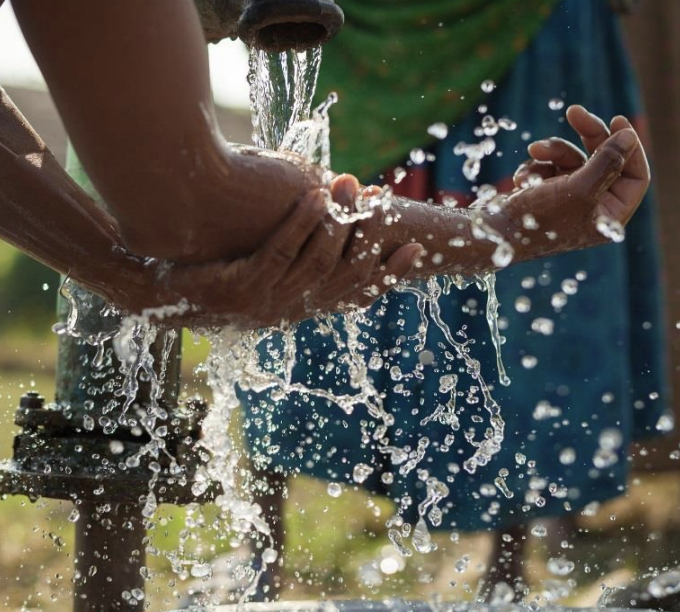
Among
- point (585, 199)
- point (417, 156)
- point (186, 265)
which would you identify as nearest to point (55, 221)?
point (186, 265)

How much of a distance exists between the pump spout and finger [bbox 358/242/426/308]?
30 cm

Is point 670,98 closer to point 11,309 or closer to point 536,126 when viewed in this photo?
point 536,126

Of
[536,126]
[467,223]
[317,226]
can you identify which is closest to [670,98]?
[536,126]

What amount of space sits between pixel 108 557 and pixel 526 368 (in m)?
1.18

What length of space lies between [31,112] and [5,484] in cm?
360

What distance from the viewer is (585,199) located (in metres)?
1.30

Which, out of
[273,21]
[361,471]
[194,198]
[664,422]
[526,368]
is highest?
[273,21]

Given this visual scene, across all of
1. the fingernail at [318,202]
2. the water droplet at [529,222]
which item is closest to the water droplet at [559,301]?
the water droplet at [529,222]

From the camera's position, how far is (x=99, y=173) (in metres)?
1.05

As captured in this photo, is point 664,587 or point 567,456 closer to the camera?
point 664,587

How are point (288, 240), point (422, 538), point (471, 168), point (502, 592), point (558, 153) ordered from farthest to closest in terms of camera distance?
point (471, 168), point (502, 592), point (422, 538), point (558, 153), point (288, 240)

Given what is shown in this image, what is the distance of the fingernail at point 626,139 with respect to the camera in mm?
1295

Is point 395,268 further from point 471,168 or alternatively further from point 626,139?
point 471,168

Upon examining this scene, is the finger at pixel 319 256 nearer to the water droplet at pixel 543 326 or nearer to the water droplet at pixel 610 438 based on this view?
the water droplet at pixel 543 326
